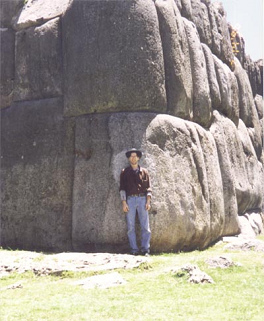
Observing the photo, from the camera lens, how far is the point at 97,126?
8133mm

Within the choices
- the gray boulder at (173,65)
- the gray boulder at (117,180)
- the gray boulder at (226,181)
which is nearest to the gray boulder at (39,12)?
the gray boulder at (173,65)

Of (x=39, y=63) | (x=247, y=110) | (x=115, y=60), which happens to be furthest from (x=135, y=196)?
(x=247, y=110)

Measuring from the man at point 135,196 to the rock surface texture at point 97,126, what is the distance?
230mm

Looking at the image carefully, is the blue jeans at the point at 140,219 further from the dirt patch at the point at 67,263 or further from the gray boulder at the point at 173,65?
the gray boulder at the point at 173,65

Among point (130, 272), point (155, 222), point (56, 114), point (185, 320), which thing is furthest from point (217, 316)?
point (56, 114)

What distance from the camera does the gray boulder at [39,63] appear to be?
8.83m

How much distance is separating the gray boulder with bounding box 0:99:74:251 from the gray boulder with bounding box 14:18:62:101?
0.26 meters

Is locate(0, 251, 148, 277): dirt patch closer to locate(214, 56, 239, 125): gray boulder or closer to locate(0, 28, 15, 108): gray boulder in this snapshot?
locate(0, 28, 15, 108): gray boulder

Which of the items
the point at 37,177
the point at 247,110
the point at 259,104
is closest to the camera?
the point at 37,177

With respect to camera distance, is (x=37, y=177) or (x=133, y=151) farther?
(x=37, y=177)

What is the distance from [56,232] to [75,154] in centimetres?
136

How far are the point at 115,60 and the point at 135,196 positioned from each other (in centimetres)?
236

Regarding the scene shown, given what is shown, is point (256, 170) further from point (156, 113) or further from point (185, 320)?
point (185, 320)

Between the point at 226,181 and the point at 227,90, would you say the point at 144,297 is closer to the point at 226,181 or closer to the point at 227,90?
the point at 226,181
